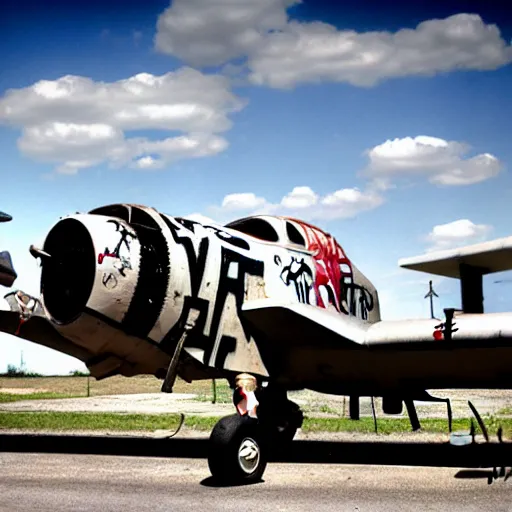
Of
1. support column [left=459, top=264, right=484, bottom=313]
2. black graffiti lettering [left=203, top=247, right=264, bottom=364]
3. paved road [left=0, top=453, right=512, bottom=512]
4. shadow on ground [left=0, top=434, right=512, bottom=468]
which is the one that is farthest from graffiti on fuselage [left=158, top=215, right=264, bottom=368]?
support column [left=459, top=264, right=484, bottom=313]

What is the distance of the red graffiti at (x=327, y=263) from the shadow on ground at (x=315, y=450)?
2530 millimetres

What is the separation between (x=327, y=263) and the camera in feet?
48.8

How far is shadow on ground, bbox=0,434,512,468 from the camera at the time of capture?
13172mm

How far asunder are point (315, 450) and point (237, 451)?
501 cm

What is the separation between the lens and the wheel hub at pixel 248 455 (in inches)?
404

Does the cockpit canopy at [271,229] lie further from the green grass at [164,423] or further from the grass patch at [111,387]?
the grass patch at [111,387]

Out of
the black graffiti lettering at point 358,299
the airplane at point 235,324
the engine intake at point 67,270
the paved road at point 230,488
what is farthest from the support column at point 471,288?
the engine intake at point 67,270

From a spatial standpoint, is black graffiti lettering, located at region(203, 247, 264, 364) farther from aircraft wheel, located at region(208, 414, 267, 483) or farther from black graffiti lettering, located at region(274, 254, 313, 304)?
aircraft wheel, located at region(208, 414, 267, 483)

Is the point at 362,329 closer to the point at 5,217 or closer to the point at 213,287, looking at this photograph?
the point at 213,287

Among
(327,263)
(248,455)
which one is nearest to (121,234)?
(248,455)

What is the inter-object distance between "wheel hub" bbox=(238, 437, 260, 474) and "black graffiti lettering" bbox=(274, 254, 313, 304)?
3506 mm

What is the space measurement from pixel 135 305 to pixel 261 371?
251cm

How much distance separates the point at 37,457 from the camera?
1315 cm

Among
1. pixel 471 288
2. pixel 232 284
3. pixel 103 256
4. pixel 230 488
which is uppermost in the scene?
pixel 103 256
